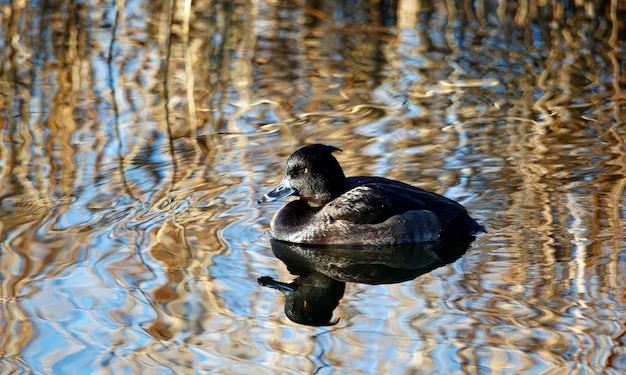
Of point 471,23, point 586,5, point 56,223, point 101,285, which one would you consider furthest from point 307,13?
point 101,285

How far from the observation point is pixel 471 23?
1478 centimetres

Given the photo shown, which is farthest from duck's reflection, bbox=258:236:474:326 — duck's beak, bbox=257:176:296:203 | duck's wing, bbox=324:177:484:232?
duck's beak, bbox=257:176:296:203

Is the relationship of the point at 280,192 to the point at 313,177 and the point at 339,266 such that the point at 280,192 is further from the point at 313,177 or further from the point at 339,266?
the point at 339,266

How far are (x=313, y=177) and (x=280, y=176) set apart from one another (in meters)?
1.20

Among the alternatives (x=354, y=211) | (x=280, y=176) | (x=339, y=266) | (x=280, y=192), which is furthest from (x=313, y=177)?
(x=280, y=176)

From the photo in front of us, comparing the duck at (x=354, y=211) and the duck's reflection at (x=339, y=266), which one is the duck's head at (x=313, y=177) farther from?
the duck's reflection at (x=339, y=266)

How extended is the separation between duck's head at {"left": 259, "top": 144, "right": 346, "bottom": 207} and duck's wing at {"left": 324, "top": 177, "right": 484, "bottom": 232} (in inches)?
7.2

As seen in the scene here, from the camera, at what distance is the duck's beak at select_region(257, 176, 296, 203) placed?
7727 mm

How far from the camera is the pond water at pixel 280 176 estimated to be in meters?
5.80

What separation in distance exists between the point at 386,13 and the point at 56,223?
8.75m

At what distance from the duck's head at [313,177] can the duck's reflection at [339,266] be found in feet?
1.36

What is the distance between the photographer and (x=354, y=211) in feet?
24.3

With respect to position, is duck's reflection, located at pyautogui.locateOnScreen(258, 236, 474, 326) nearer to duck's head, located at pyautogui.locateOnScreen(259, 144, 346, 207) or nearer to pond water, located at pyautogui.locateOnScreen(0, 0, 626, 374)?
pond water, located at pyautogui.locateOnScreen(0, 0, 626, 374)

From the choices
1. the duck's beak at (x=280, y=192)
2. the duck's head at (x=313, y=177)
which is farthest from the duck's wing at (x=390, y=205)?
the duck's beak at (x=280, y=192)
